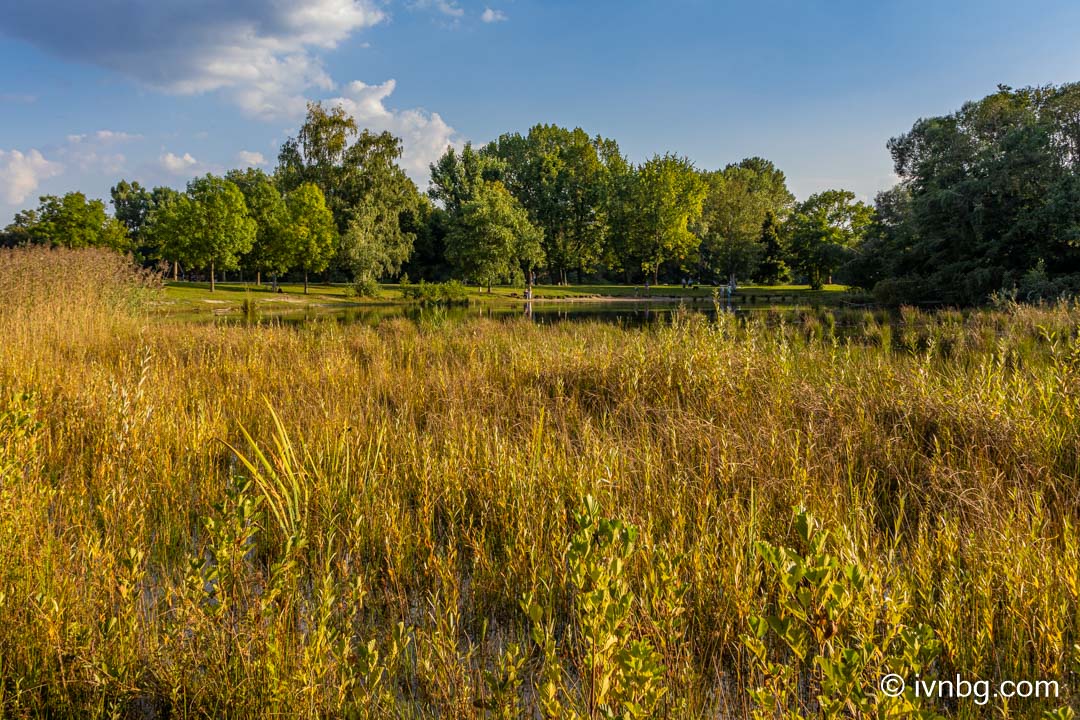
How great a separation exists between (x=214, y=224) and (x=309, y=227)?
6029 mm

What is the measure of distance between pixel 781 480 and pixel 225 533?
2.82 m

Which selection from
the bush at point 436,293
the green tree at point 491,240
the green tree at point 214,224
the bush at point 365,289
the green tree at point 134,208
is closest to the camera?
the bush at point 436,293

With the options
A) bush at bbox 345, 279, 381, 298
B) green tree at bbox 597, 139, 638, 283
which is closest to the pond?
bush at bbox 345, 279, 381, 298

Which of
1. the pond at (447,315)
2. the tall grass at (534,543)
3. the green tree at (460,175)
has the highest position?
the green tree at (460,175)

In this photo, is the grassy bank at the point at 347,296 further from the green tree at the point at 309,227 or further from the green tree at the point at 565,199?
the green tree at the point at 565,199

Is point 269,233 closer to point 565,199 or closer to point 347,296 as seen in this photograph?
point 347,296

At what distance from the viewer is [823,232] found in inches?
2028

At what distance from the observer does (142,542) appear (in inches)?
110

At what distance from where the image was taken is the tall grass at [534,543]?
176cm

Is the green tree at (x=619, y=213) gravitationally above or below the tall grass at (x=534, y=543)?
above

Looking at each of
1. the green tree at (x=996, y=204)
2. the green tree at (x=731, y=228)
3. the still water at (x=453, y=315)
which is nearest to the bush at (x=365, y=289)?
the still water at (x=453, y=315)

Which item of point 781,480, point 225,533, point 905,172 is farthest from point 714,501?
point 905,172

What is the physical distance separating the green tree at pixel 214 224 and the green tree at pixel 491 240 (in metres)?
14.3

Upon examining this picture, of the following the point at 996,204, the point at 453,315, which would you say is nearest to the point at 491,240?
the point at 453,315
